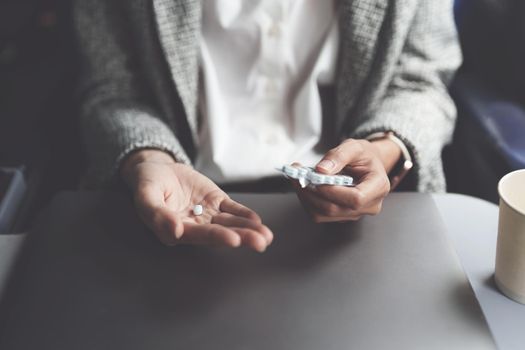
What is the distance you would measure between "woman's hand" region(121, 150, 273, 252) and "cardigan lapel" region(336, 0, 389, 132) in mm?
279

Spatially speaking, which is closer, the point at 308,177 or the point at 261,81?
the point at 308,177

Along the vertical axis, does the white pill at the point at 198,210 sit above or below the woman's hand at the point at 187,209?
below

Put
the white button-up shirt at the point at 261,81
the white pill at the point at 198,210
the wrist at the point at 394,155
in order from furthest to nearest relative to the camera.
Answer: the white button-up shirt at the point at 261,81 < the wrist at the point at 394,155 < the white pill at the point at 198,210

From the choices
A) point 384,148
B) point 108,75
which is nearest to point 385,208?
point 384,148

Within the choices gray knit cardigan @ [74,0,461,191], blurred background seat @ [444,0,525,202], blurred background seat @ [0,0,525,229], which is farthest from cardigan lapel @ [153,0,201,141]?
blurred background seat @ [444,0,525,202]

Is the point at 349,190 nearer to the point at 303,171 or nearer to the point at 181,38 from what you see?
the point at 303,171

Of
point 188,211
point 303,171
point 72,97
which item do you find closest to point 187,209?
point 188,211

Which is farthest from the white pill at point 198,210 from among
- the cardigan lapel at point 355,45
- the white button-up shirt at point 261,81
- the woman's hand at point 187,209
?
the cardigan lapel at point 355,45

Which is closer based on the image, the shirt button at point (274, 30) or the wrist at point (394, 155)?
the wrist at point (394, 155)

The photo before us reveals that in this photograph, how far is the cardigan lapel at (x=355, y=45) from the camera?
32.0 inches

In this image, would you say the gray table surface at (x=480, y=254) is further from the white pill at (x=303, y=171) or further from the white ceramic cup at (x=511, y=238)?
the white pill at (x=303, y=171)

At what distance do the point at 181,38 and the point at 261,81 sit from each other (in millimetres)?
135

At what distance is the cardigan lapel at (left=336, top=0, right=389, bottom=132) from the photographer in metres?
0.81

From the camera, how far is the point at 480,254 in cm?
64
